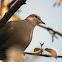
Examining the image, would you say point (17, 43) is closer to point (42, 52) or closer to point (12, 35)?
point (12, 35)

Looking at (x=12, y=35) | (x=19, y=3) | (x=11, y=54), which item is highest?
(x=19, y=3)

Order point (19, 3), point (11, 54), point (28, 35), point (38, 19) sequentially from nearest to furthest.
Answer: point (19, 3) < point (11, 54) < point (28, 35) < point (38, 19)

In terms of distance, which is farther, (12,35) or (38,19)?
(38,19)

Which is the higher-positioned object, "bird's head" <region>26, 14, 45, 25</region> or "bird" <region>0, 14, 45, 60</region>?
"bird's head" <region>26, 14, 45, 25</region>

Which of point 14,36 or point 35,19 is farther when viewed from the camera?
point 35,19

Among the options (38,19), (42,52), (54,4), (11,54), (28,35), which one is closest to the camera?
(42,52)

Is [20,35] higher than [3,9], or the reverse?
[3,9]

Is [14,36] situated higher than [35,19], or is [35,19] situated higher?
[35,19]

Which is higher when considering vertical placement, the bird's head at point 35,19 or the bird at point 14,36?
the bird's head at point 35,19

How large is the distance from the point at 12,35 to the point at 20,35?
0.37ft

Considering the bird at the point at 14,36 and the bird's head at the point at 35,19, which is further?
the bird's head at the point at 35,19

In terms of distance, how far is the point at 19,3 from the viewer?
6.84ft

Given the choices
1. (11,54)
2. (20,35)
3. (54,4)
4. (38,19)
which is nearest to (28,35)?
(20,35)

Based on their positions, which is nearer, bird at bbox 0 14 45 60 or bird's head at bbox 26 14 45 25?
bird at bbox 0 14 45 60
